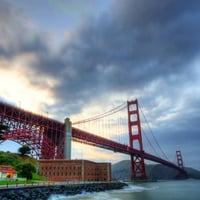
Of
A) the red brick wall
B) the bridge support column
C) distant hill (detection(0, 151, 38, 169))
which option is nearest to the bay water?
the red brick wall

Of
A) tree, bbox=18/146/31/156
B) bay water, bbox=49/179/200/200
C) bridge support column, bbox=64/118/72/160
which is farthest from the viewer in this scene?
bridge support column, bbox=64/118/72/160

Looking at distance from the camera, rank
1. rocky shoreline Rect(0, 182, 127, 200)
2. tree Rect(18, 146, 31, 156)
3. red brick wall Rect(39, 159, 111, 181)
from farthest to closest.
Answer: red brick wall Rect(39, 159, 111, 181), tree Rect(18, 146, 31, 156), rocky shoreline Rect(0, 182, 127, 200)

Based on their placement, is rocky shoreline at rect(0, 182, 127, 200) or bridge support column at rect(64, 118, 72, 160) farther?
bridge support column at rect(64, 118, 72, 160)

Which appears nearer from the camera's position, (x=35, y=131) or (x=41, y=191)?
(x=41, y=191)

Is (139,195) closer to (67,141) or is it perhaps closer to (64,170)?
(64,170)

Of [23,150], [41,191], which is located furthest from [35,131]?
[41,191]

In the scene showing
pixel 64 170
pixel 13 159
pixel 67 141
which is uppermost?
pixel 67 141

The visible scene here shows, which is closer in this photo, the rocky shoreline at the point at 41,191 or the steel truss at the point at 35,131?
the rocky shoreline at the point at 41,191

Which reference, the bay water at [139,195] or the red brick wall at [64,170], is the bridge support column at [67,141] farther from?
the bay water at [139,195]

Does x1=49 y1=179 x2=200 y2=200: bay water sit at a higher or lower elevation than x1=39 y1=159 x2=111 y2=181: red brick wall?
lower

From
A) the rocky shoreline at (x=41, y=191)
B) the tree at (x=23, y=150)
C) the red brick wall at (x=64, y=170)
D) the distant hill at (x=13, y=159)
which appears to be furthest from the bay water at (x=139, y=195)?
the tree at (x=23, y=150)

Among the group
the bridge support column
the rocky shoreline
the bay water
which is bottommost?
the bay water

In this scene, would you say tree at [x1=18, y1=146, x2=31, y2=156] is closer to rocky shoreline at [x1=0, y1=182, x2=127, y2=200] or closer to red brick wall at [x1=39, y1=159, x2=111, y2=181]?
red brick wall at [x1=39, y1=159, x2=111, y2=181]

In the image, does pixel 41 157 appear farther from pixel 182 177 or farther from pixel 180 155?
pixel 180 155
